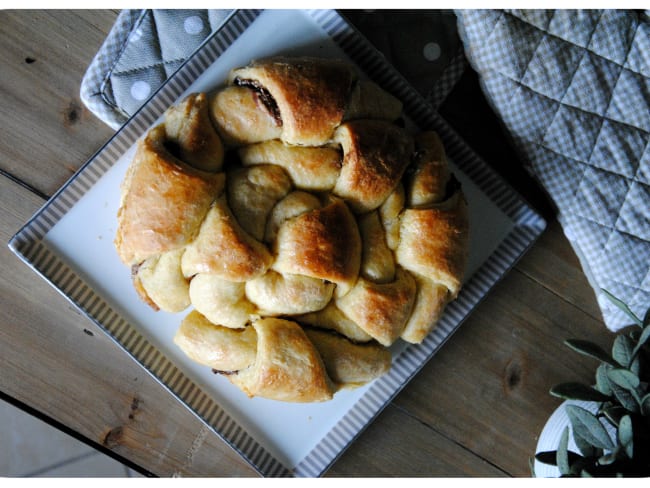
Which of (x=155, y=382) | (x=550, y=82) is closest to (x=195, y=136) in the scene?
(x=155, y=382)

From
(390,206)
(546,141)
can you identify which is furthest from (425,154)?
(546,141)

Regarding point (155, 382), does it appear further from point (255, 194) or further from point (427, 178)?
point (427, 178)

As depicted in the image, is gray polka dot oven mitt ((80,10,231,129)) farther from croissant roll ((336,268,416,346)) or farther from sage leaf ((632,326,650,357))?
sage leaf ((632,326,650,357))

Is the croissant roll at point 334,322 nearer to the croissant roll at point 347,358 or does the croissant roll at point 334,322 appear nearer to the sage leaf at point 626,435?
the croissant roll at point 347,358

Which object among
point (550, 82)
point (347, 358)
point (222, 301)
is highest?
point (550, 82)

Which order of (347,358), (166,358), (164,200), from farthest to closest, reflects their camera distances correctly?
(166,358)
(347,358)
(164,200)

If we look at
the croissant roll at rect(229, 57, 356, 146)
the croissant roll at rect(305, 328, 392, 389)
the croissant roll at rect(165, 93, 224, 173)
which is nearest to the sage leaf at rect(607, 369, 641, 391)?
the croissant roll at rect(305, 328, 392, 389)

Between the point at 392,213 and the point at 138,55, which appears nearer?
the point at 392,213
